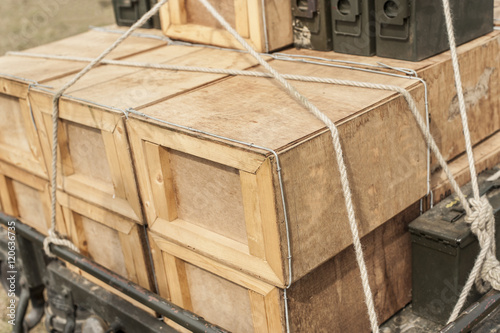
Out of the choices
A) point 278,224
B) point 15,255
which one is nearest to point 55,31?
point 15,255

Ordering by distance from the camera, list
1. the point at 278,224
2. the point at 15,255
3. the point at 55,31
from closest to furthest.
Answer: the point at 278,224, the point at 15,255, the point at 55,31

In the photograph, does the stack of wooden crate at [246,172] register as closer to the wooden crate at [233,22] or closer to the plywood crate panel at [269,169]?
the plywood crate panel at [269,169]

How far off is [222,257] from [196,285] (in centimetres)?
38

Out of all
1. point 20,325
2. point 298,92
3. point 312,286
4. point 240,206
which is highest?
point 298,92

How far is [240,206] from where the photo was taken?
219 cm

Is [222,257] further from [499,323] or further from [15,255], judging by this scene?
[15,255]

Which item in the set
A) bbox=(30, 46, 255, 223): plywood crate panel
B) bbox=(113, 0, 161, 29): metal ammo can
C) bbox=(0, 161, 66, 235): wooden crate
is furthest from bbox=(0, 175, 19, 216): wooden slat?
bbox=(113, 0, 161, 29): metal ammo can

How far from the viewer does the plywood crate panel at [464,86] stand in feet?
8.55

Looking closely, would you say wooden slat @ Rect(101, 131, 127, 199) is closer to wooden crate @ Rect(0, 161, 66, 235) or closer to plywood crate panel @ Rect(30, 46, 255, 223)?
plywood crate panel @ Rect(30, 46, 255, 223)

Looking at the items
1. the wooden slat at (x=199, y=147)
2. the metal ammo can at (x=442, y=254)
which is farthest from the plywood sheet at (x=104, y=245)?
the metal ammo can at (x=442, y=254)

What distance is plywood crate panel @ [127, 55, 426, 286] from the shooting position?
80.5 inches

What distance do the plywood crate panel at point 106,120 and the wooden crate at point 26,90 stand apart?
0.11 metres

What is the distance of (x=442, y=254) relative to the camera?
2506mm

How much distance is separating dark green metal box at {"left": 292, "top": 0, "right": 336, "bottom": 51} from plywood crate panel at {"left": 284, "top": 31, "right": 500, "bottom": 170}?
46mm
